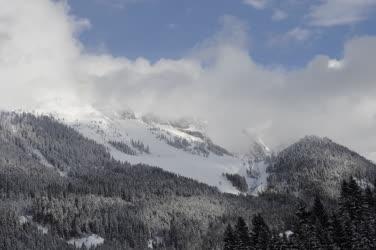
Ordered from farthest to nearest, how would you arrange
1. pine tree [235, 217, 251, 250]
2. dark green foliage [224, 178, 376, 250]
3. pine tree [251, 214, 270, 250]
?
pine tree [235, 217, 251, 250]
pine tree [251, 214, 270, 250]
dark green foliage [224, 178, 376, 250]

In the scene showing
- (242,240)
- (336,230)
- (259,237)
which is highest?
(336,230)

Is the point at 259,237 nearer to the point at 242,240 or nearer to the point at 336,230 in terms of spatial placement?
the point at 242,240

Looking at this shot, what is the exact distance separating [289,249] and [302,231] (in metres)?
4.39

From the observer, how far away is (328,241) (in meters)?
108

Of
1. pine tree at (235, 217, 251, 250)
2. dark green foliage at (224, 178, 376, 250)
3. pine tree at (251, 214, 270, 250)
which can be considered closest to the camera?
dark green foliage at (224, 178, 376, 250)

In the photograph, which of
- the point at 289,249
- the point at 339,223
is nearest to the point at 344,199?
the point at 339,223

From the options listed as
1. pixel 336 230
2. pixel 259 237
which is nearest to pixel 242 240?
pixel 259 237

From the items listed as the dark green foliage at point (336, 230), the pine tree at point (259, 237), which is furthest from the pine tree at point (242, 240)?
the pine tree at point (259, 237)

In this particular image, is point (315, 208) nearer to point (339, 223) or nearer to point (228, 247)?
point (339, 223)

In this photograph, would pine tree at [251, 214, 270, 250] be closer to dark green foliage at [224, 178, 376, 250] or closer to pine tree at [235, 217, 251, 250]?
dark green foliage at [224, 178, 376, 250]

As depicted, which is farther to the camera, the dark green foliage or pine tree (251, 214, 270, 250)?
pine tree (251, 214, 270, 250)

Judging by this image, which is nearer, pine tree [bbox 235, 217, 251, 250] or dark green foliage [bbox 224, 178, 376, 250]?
dark green foliage [bbox 224, 178, 376, 250]

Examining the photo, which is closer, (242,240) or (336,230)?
(336,230)

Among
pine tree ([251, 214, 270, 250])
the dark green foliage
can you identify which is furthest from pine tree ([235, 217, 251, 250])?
pine tree ([251, 214, 270, 250])
